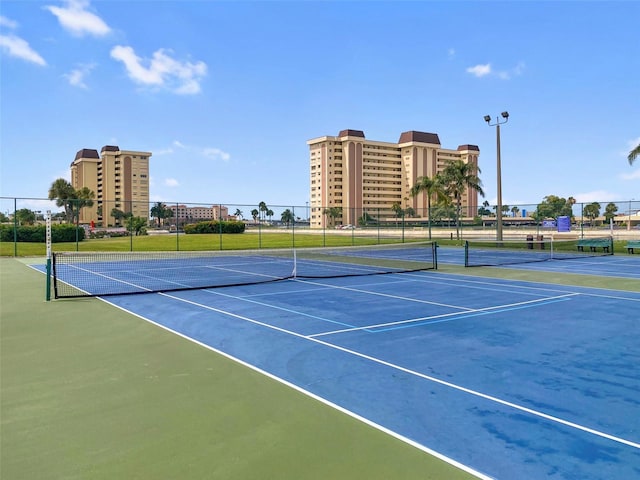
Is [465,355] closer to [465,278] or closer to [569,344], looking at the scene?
[569,344]

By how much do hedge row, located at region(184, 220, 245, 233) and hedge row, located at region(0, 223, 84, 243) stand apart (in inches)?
407

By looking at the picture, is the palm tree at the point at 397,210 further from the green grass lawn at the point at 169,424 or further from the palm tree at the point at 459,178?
the green grass lawn at the point at 169,424

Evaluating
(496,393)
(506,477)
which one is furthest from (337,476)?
(496,393)

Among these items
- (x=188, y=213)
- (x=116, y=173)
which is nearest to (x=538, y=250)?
(x=188, y=213)

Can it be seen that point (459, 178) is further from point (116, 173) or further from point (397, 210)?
point (116, 173)

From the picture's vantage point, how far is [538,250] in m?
30.6

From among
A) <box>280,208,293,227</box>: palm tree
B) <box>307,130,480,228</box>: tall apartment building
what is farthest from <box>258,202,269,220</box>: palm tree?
<box>307,130,480,228</box>: tall apartment building

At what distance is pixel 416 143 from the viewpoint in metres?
135

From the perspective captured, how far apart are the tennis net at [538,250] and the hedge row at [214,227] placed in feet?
65.1

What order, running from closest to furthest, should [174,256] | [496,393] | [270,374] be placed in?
[496,393], [270,374], [174,256]

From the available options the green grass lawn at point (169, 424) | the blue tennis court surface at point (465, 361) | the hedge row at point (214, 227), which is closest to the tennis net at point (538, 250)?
the blue tennis court surface at point (465, 361)

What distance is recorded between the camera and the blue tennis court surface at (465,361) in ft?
12.4

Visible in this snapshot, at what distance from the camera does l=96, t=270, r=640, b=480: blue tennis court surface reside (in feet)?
12.4

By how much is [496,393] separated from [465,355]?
1455mm
